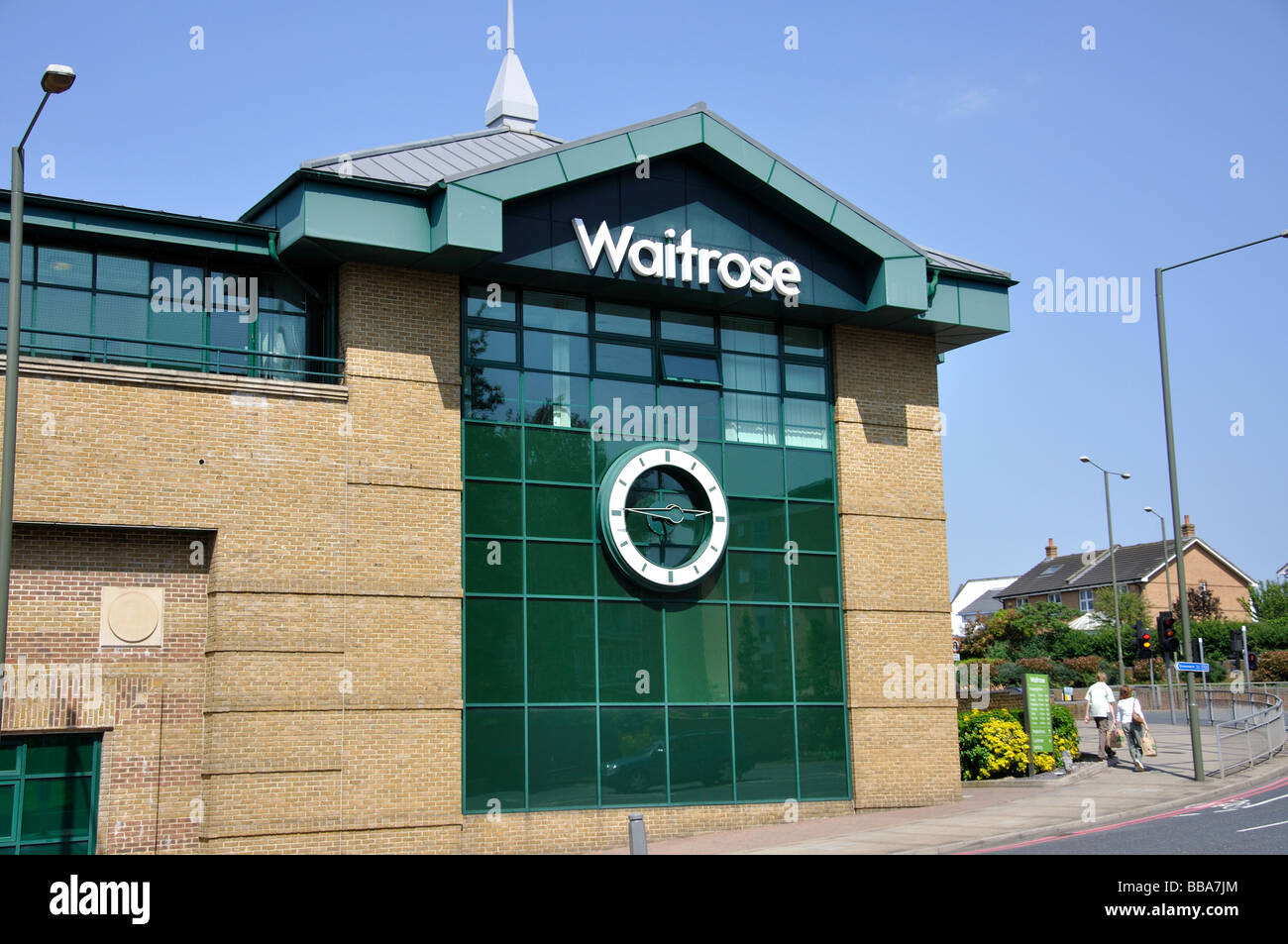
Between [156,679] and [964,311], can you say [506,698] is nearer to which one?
[156,679]

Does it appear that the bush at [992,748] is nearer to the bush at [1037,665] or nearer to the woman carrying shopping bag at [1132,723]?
the woman carrying shopping bag at [1132,723]

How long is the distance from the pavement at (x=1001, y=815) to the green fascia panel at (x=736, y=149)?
11.2 metres

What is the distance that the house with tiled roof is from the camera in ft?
262

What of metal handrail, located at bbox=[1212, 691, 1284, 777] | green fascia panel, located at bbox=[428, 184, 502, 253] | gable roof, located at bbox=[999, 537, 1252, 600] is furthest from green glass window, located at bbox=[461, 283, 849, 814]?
gable roof, located at bbox=[999, 537, 1252, 600]

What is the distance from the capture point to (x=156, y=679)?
57.1 feet

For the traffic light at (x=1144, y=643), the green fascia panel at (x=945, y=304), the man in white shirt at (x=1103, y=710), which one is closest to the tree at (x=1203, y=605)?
the traffic light at (x=1144, y=643)

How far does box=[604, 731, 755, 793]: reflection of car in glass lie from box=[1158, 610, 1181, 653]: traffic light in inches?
369

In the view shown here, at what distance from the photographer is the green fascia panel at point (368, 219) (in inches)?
713

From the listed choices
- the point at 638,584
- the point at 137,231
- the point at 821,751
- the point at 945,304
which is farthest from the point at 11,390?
the point at 945,304

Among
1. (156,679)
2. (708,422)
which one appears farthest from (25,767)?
(708,422)

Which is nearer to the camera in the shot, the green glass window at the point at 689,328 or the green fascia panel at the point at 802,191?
the green glass window at the point at 689,328

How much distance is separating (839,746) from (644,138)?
11.2 metres

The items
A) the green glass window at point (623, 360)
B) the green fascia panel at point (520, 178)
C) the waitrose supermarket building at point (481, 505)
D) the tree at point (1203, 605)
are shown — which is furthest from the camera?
the tree at point (1203, 605)

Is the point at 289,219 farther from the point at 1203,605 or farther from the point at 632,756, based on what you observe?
the point at 1203,605
